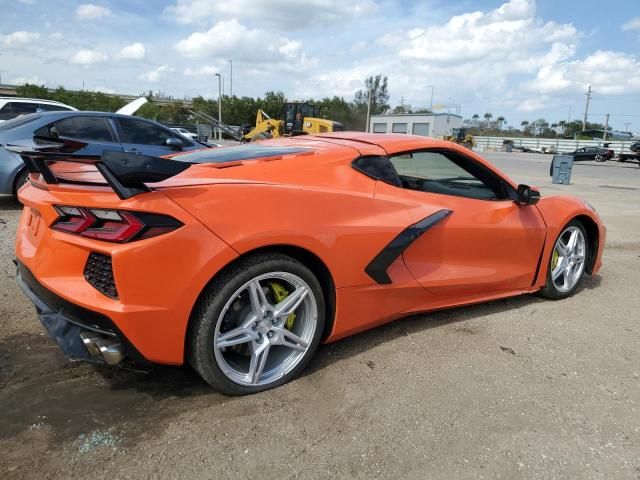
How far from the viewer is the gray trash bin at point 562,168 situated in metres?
15.0

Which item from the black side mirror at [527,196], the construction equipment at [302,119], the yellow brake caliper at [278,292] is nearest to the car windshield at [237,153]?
the yellow brake caliper at [278,292]

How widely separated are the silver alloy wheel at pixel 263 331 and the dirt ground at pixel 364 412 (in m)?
0.14

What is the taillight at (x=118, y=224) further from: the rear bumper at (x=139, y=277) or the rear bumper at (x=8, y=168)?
the rear bumper at (x=8, y=168)

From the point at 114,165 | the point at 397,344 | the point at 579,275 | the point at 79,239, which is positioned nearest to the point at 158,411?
the point at 79,239

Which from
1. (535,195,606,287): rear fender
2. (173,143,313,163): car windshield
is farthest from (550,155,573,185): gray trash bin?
(173,143,313,163): car windshield

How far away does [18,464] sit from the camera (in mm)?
1936

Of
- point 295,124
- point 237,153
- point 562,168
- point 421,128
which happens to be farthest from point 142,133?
point 421,128

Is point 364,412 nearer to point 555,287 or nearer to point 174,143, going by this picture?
point 555,287

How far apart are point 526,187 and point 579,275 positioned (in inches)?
46.0

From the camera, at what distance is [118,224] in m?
2.10

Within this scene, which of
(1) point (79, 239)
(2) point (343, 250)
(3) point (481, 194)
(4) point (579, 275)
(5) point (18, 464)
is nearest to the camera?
(5) point (18, 464)

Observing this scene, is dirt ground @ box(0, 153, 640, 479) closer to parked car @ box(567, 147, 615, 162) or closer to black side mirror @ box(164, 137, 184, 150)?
black side mirror @ box(164, 137, 184, 150)

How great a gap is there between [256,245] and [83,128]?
533cm

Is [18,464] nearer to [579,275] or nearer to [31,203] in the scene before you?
[31,203]
